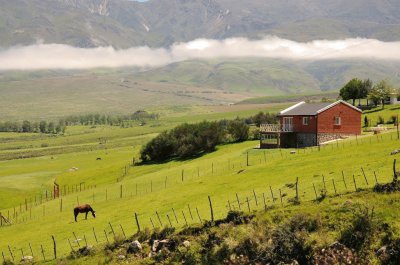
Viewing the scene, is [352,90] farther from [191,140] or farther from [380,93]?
[191,140]

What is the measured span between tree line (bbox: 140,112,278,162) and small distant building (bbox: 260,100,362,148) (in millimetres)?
21450

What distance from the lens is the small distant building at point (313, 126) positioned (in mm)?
85812

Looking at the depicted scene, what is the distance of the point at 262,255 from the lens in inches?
1098

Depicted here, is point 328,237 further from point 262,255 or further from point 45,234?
point 45,234

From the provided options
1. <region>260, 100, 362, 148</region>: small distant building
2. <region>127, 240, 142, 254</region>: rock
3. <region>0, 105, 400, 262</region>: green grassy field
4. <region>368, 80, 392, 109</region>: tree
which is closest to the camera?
<region>127, 240, 142, 254</region>: rock

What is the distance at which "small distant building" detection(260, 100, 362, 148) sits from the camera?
85.8 meters

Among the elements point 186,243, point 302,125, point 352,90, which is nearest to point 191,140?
point 302,125

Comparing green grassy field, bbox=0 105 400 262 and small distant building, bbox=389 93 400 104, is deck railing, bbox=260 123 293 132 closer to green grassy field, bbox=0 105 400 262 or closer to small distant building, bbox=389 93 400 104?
green grassy field, bbox=0 105 400 262

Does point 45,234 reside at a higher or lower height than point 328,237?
lower

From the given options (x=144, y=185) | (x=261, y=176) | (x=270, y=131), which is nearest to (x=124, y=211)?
(x=261, y=176)

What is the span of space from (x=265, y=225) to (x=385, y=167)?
49.6ft

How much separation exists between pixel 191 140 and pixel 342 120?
37.8 metres

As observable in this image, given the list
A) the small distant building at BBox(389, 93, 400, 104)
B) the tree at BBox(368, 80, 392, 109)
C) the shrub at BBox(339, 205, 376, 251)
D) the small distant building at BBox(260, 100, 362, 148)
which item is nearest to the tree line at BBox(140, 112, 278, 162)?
the small distant building at BBox(260, 100, 362, 148)

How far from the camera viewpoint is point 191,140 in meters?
113
